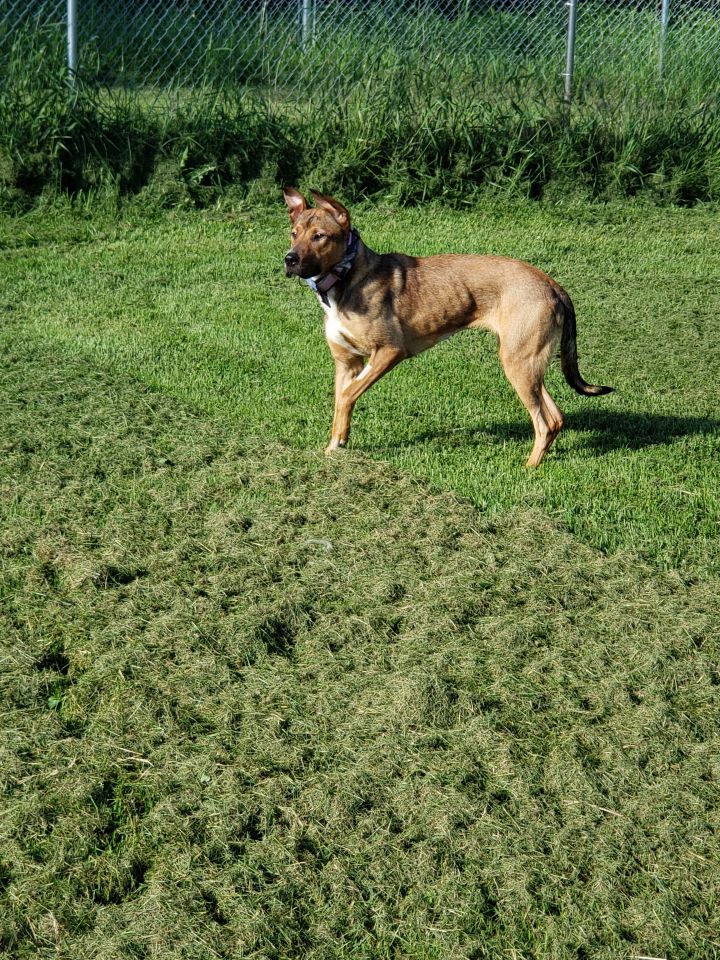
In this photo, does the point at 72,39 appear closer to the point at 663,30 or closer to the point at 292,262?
the point at 292,262

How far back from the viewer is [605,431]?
7.10 m

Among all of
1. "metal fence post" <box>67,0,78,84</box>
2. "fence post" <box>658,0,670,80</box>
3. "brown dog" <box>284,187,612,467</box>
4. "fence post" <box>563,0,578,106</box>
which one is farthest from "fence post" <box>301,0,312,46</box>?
"brown dog" <box>284,187,612,467</box>

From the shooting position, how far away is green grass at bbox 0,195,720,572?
6.28 metres

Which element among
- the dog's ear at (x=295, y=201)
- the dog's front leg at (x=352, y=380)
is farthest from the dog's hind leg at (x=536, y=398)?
the dog's ear at (x=295, y=201)

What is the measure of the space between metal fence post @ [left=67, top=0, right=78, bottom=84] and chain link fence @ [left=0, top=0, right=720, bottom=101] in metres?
0.01

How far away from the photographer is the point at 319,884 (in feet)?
11.2

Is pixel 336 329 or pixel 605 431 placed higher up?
pixel 336 329

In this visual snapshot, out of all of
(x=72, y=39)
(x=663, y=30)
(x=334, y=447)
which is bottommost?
(x=334, y=447)

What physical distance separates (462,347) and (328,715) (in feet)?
16.3

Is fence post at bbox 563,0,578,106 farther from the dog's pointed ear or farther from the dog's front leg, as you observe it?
the dog's pointed ear

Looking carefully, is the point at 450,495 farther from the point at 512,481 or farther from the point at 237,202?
the point at 237,202

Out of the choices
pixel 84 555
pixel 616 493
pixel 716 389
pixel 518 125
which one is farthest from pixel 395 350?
pixel 518 125

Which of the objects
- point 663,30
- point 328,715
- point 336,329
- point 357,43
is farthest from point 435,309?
point 663,30

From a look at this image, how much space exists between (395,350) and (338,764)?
2926 mm
